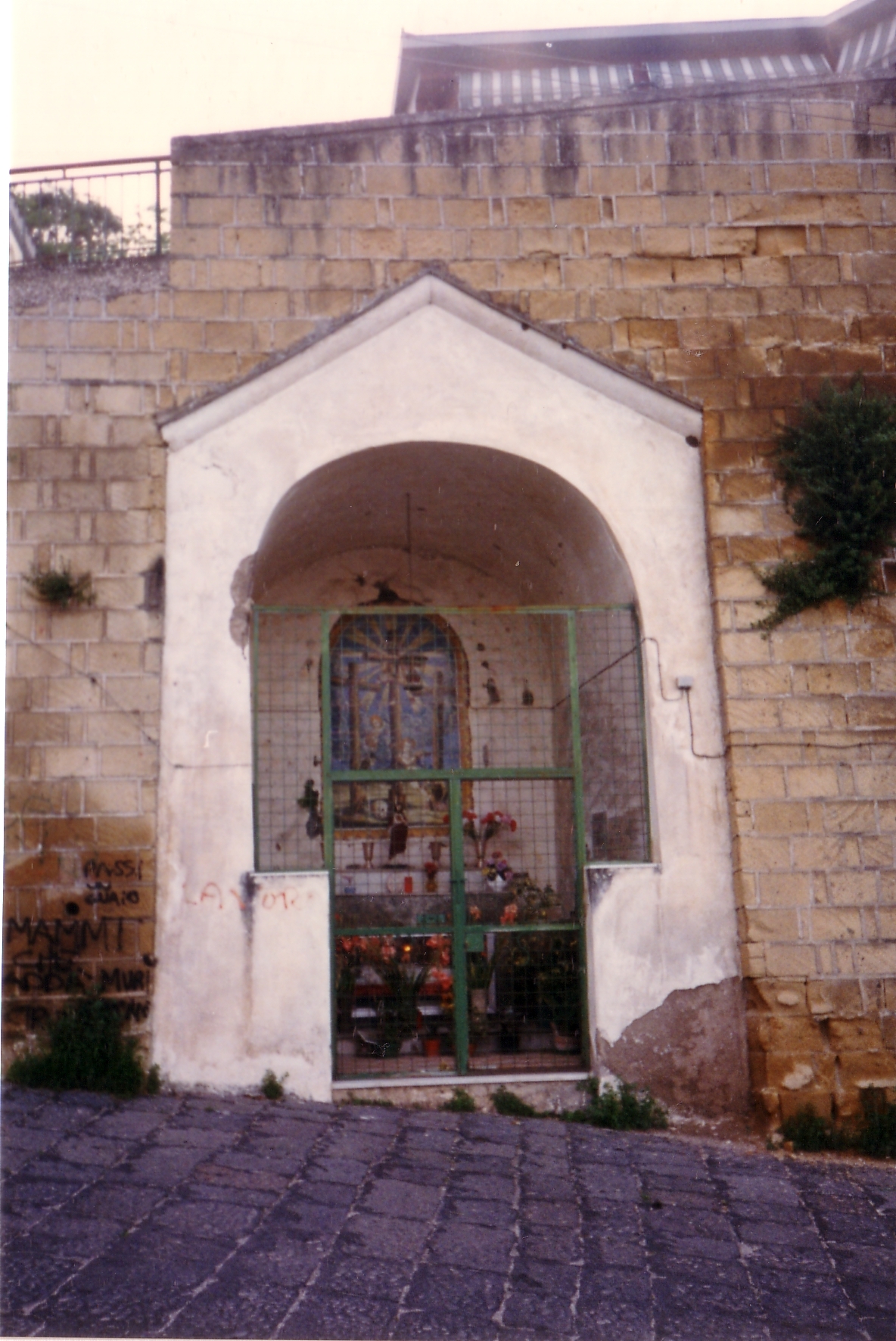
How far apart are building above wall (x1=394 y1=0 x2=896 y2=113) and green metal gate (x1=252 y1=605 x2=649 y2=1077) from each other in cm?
531

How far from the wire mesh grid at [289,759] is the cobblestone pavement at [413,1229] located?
3.36 m

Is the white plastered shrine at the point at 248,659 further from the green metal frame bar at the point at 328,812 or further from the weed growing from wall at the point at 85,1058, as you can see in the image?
the weed growing from wall at the point at 85,1058

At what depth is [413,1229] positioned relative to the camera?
4867 mm

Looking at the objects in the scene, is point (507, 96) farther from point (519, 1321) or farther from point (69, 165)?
point (519, 1321)

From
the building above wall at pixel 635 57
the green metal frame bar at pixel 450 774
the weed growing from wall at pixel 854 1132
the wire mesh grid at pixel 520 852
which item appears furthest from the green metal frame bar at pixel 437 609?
the building above wall at pixel 635 57

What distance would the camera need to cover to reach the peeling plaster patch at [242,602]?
686cm

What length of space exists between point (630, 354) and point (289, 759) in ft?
14.3

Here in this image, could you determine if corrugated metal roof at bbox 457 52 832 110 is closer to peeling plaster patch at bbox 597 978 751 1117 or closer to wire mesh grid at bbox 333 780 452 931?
wire mesh grid at bbox 333 780 452 931

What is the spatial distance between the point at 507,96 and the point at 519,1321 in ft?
39.9

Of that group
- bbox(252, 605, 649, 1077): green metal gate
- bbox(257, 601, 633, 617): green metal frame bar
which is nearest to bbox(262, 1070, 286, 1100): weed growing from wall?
bbox(252, 605, 649, 1077): green metal gate

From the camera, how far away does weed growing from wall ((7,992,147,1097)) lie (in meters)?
6.21

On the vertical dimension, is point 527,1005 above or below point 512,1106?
above

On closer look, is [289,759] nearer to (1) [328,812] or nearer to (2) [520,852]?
(2) [520,852]

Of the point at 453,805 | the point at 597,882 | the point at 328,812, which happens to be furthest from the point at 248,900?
the point at 597,882
